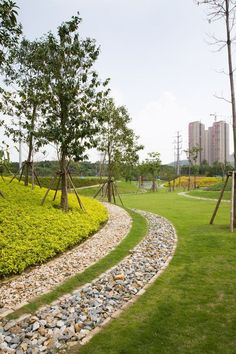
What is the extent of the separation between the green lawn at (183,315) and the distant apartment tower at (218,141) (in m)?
72.1

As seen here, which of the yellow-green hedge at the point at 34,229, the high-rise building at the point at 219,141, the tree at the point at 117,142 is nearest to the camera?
the yellow-green hedge at the point at 34,229

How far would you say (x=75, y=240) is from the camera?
10.5 meters

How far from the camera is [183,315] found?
5363 mm

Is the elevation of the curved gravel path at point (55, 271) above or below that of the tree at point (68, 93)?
below

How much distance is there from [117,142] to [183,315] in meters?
23.3

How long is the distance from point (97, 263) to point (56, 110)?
8584 mm

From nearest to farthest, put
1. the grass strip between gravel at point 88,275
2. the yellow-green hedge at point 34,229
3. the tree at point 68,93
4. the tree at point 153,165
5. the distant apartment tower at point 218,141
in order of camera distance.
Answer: the grass strip between gravel at point 88,275, the yellow-green hedge at point 34,229, the tree at point 68,93, the tree at point 153,165, the distant apartment tower at point 218,141

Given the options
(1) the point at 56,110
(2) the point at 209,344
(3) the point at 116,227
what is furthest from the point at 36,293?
(1) the point at 56,110

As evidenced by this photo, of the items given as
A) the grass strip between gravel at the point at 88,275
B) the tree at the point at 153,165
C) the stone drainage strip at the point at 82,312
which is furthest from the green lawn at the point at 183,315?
the tree at the point at 153,165

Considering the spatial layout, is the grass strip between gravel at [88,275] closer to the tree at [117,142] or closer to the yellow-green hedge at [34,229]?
the yellow-green hedge at [34,229]

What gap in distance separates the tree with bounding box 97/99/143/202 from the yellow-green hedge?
12874mm

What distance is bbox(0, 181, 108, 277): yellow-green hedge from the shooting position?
7989 millimetres

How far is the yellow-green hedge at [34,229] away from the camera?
7.99m

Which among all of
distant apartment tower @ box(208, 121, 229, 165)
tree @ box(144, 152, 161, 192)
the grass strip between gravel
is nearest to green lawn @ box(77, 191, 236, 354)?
the grass strip between gravel
